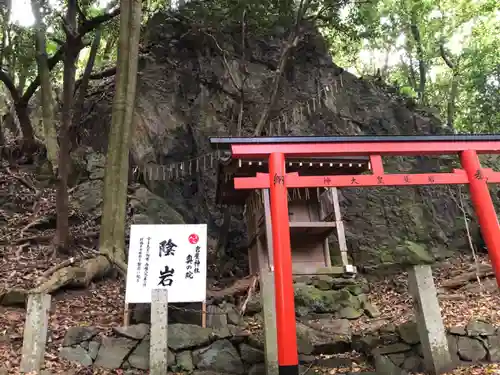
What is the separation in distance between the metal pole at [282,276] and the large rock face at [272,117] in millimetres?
7114

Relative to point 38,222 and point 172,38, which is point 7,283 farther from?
point 172,38

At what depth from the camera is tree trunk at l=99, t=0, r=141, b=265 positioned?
800 cm

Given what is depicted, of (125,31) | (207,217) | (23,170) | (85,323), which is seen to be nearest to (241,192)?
(207,217)

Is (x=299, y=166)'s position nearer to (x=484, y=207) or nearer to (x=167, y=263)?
(x=484, y=207)

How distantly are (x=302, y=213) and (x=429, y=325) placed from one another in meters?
6.10

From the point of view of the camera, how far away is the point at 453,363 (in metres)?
5.90

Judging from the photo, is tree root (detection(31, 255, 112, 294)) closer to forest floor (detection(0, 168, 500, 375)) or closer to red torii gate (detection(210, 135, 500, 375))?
forest floor (detection(0, 168, 500, 375))

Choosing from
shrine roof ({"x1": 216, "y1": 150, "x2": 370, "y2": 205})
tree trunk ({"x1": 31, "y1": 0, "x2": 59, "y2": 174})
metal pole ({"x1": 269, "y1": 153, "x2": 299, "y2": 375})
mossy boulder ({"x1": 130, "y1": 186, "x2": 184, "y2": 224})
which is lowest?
metal pole ({"x1": 269, "y1": 153, "x2": 299, "y2": 375})

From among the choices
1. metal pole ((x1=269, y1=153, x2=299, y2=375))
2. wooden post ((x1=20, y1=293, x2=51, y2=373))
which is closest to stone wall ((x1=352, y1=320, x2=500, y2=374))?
metal pole ((x1=269, y1=153, x2=299, y2=375))

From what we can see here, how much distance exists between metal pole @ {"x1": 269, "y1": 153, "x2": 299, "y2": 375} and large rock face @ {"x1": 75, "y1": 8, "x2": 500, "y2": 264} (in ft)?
23.3

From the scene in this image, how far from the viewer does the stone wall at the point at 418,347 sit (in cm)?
612

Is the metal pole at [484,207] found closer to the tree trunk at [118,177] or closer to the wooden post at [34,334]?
the tree trunk at [118,177]

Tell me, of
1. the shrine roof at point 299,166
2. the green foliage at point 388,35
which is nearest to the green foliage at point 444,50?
the green foliage at point 388,35

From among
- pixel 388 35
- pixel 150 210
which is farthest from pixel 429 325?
pixel 388 35
